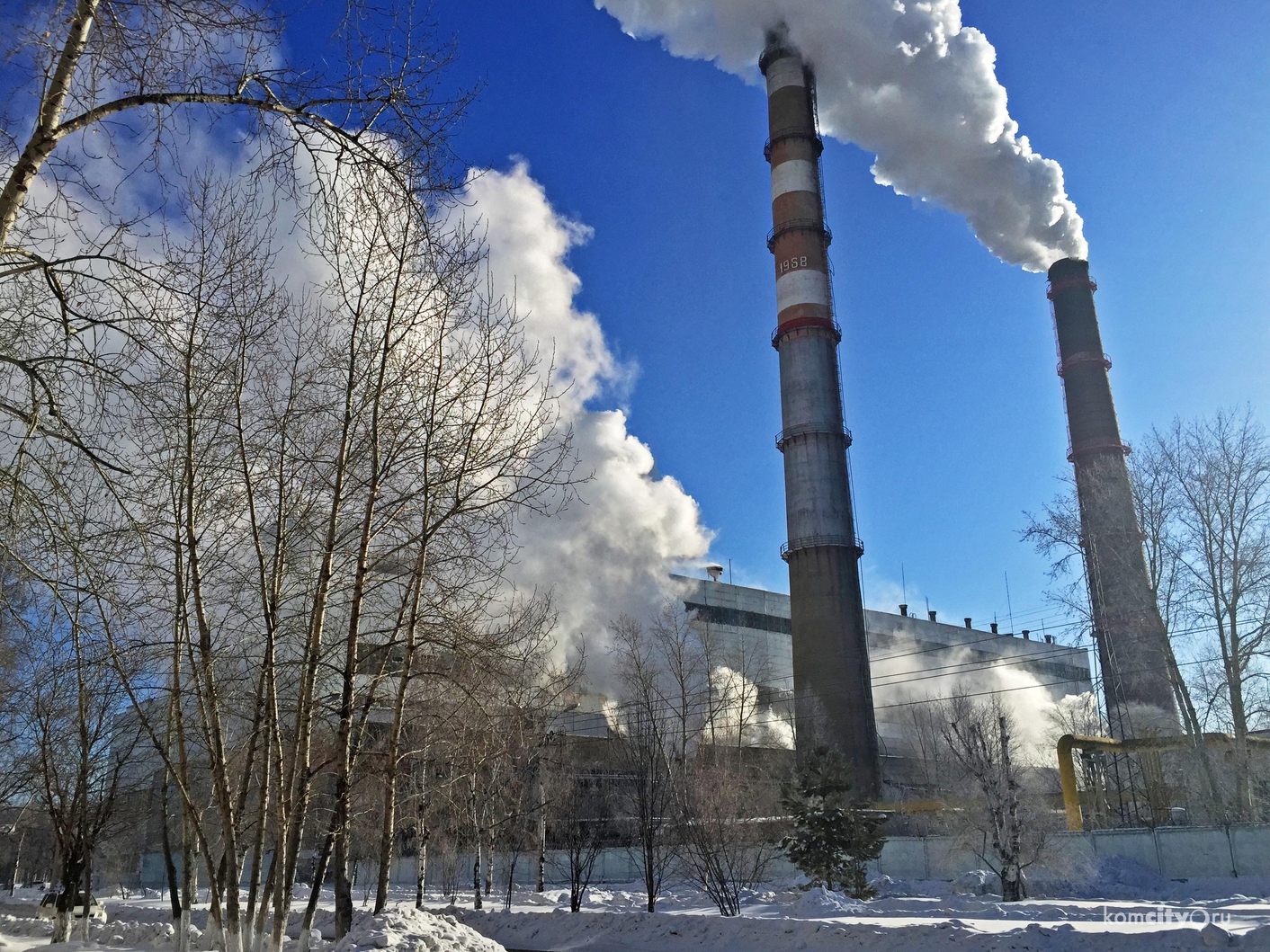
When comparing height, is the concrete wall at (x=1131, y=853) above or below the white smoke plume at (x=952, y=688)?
below

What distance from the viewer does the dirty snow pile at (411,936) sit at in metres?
11.2

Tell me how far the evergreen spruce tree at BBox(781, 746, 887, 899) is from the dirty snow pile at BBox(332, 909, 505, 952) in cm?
1337

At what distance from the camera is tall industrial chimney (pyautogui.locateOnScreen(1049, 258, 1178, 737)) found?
24.6 metres

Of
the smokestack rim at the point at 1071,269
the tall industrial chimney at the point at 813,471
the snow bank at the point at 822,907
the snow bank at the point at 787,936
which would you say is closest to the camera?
the snow bank at the point at 787,936

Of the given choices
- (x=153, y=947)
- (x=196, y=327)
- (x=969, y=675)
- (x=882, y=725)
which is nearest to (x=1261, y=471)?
(x=196, y=327)

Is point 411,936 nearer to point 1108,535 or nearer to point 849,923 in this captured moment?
point 849,923

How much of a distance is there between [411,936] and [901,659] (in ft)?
189

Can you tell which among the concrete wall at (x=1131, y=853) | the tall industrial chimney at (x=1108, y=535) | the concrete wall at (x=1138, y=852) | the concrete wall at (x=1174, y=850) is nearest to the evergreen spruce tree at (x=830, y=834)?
the concrete wall at (x=1131, y=853)

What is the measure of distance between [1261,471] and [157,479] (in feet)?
81.0

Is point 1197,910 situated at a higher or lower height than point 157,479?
lower

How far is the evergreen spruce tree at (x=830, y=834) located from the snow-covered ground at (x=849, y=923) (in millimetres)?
1061

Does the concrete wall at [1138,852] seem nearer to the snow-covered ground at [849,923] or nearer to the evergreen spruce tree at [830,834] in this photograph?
the snow-covered ground at [849,923]

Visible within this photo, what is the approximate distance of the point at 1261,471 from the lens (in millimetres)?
22797

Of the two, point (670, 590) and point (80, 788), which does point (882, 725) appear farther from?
point (80, 788)
